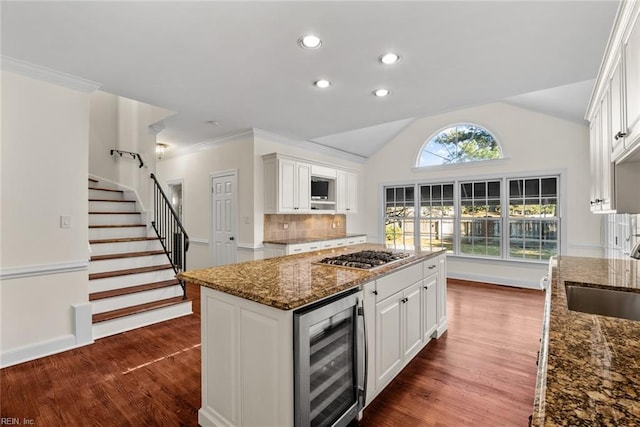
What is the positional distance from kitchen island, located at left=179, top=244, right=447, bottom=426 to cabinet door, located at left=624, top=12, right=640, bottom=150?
148 centimetres

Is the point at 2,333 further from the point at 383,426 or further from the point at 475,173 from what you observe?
the point at 475,173

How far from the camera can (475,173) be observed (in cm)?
576

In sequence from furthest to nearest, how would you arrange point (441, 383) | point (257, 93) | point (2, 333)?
point (257, 93) < point (2, 333) < point (441, 383)

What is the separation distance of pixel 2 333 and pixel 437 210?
648cm

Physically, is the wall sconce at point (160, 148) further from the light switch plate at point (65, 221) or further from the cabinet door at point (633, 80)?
the cabinet door at point (633, 80)

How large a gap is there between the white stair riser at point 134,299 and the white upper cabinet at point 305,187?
176 centimetres

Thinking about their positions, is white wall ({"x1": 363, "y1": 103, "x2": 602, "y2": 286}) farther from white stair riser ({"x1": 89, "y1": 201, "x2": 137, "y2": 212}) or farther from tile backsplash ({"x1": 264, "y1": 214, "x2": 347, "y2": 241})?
white stair riser ({"x1": 89, "y1": 201, "x2": 137, "y2": 212})

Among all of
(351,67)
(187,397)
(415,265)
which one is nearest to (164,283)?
(187,397)

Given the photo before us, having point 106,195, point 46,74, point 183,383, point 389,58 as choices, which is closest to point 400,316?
point 183,383

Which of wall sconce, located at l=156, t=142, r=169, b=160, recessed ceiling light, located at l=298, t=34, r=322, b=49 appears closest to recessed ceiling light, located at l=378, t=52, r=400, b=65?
recessed ceiling light, located at l=298, t=34, r=322, b=49

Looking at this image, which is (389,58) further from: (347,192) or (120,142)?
(120,142)

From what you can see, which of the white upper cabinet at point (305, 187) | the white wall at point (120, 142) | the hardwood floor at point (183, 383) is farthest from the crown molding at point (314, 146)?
the hardwood floor at point (183, 383)

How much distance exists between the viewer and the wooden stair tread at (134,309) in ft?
10.5

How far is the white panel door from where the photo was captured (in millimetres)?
5012
